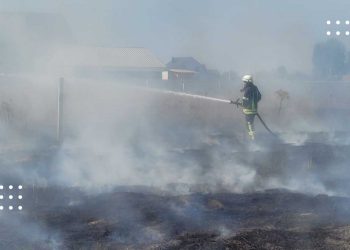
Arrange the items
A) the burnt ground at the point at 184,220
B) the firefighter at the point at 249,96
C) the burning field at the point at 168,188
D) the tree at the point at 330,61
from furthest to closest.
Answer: the tree at the point at 330,61, the firefighter at the point at 249,96, the burning field at the point at 168,188, the burnt ground at the point at 184,220

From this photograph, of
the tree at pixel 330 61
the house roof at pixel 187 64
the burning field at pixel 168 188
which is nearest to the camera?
the burning field at pixel 168 188

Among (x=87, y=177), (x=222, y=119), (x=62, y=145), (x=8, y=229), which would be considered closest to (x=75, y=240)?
(x=8, y=229)

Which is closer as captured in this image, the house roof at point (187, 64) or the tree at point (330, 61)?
the house roof at point (187, 64)

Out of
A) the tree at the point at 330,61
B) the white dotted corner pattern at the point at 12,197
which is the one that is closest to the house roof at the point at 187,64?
the tree at the point at 330,61

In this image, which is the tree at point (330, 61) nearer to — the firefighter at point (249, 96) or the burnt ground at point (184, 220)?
the firefighter at point (249, 96)

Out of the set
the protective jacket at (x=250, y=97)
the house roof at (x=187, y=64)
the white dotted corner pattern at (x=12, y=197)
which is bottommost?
the white dotted corner pattern at (x=12, y=197)

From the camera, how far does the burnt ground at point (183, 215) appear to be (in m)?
4.99

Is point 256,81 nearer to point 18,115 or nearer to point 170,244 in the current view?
point 18,115

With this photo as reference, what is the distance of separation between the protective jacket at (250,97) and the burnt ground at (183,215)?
1.22 meters

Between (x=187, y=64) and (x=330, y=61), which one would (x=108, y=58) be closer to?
(x=187, y=64)

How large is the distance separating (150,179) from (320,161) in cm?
372

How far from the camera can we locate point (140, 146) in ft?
35.7

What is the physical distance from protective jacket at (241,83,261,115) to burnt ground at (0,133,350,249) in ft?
4.00

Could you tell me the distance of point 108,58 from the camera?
25.0m
